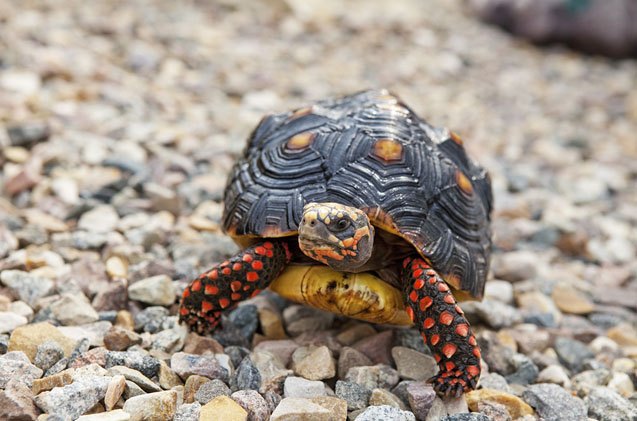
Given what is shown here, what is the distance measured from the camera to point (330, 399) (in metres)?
2.38

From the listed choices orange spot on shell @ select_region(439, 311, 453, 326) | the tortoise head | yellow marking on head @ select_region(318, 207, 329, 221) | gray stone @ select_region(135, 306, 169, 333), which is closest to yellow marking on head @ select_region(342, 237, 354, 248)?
the tortoise head

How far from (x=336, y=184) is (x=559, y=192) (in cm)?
318

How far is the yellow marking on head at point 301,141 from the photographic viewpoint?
293 cm

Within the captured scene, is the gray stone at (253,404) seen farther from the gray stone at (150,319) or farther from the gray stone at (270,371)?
the gray stone at (150,319)

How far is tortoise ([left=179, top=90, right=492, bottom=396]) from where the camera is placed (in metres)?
2.53

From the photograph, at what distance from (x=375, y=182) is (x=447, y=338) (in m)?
0.68

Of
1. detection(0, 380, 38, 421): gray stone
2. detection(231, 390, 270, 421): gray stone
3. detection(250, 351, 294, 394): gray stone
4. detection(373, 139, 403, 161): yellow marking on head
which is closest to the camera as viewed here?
detection(0, 380, 38, 421): gray stone

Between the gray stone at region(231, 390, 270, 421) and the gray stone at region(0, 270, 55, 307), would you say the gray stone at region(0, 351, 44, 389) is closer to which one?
the gray stone at region(0, 270, 55, 307)

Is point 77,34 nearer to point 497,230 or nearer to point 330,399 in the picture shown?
point 497,230

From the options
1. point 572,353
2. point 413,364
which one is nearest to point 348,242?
point 413,364

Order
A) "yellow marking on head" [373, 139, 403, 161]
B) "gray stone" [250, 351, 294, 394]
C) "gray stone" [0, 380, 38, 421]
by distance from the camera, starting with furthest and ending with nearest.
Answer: "yellow marking on head" [373, 139, 403, 161] → "gray stone" [250, 351, 294, 394] → "gray stone" [0, 380, 38, 421]

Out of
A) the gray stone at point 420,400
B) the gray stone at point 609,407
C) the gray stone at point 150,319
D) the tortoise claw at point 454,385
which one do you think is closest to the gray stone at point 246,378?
the gray stone at point 150,319

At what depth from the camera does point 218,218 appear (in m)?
3.92

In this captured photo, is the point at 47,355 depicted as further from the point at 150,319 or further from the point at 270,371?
the point at 270,371
